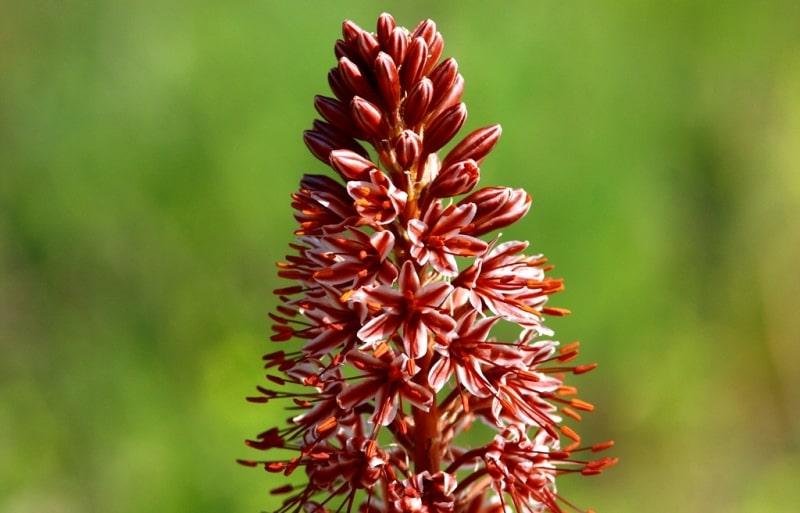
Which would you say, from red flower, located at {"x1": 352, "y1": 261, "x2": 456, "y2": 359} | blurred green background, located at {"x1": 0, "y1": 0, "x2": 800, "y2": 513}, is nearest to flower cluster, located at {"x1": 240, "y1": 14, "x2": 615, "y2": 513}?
red flower, located at {"x1": 352, "y1": 261, "x2": 456, "y2": 359}

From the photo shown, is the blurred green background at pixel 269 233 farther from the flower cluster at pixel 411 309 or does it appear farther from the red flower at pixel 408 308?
the red flower at pixel 408 308

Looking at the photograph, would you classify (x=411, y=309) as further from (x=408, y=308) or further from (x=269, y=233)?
(x=269, y=233)

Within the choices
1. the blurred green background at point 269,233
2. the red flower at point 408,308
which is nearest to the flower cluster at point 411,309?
the red flower at point 408,308

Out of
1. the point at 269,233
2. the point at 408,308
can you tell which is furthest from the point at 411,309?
the point at 269,233

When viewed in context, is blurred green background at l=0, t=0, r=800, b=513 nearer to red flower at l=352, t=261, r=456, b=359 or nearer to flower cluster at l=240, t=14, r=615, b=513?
flower cluster at l=240, t=14, r=615, b=513

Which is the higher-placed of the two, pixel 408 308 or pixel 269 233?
pixel 269 233

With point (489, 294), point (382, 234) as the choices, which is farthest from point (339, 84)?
point (489, 294)
